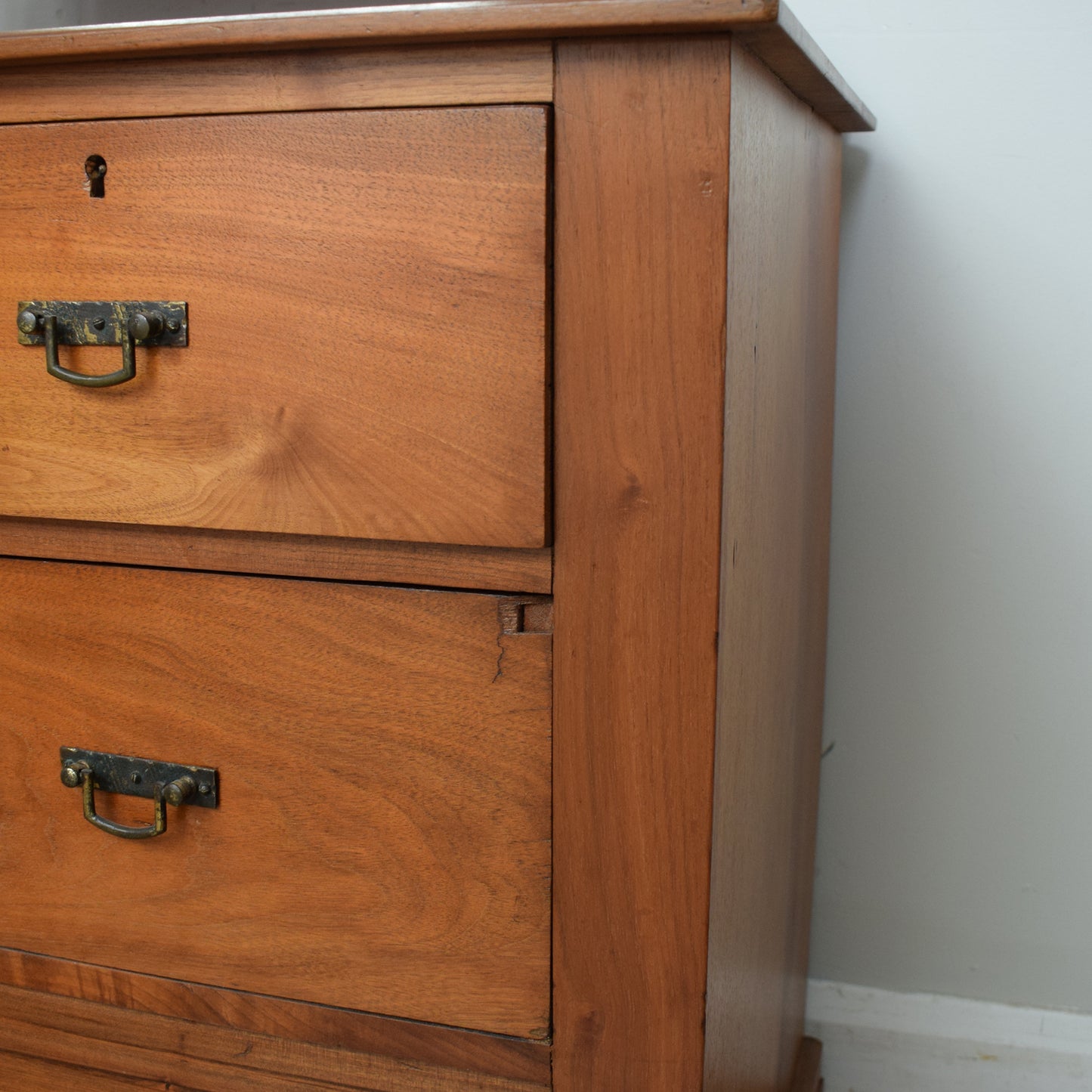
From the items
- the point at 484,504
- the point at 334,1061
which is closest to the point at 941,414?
the point at 484,504

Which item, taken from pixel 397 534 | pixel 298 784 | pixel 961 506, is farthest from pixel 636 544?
pixel 961 506

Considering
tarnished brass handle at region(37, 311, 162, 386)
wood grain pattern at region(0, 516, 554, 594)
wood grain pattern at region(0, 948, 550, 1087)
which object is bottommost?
wood grain pattern at region(0, 948, 550, 1087)

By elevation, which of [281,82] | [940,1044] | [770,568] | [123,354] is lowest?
[940,1044]

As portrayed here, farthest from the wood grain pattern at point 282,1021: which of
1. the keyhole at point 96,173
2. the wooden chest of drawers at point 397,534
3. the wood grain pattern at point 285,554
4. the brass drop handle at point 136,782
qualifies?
the keyhole at point 96,173

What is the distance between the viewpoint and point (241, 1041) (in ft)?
2.46

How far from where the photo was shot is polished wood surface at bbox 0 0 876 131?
0.56m

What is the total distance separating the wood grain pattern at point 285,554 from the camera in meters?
0.65

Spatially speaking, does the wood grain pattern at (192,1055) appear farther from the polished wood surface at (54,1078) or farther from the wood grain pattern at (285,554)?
the wood grain pattern at (285,554)

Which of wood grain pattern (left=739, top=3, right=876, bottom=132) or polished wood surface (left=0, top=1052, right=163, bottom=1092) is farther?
polished wood surface (left=0, top=1052, right=163, bottom=1092)

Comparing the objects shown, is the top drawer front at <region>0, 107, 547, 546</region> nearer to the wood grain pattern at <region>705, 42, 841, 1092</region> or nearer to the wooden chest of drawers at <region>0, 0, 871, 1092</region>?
the wooden chest of drawers at <region>0, 0, 871, 1092</region>

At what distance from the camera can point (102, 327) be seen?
2.21ft

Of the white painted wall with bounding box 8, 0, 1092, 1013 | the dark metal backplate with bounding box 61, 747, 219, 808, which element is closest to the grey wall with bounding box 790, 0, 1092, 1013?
the white painted wall with bounding box 8, 0, 1092, 1013

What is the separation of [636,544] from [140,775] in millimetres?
341

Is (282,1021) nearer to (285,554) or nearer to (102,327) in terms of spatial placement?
(285,554)
